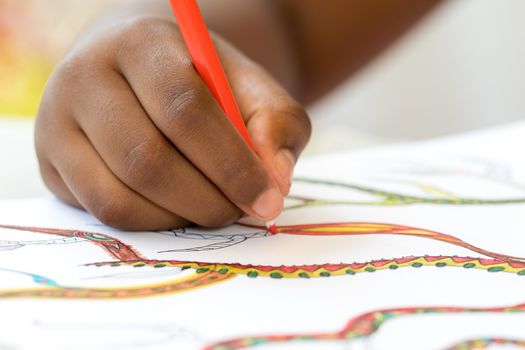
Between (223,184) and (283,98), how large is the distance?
0.23ft

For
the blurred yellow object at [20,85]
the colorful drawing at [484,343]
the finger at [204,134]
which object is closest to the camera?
the colorful drawing at [484,343]

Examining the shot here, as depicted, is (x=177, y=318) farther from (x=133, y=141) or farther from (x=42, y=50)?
(x=42, y=50)

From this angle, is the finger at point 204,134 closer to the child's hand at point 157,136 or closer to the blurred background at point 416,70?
the child's hand at point 157,136

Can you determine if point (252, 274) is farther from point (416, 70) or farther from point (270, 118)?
point (416, 70)

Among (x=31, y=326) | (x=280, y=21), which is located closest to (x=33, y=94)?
(x=280, y=21)

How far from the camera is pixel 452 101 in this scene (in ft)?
4.41

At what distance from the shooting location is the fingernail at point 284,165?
343mm

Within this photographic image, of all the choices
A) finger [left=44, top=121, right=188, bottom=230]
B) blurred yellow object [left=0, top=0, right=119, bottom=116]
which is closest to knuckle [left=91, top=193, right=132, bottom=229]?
finger [left=44, top=121, right=188, bottom=230]

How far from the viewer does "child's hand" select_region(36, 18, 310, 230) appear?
0.32 meters

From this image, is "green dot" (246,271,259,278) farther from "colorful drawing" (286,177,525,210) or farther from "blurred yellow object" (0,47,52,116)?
"blurred yellow object" (0,47,52,116)

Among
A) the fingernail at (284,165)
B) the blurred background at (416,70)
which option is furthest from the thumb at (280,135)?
the blurred background at (416,70)

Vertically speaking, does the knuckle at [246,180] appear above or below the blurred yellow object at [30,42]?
below

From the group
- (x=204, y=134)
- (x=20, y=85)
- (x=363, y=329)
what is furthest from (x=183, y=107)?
(x=20, y=85)

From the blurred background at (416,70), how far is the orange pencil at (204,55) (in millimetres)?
709
